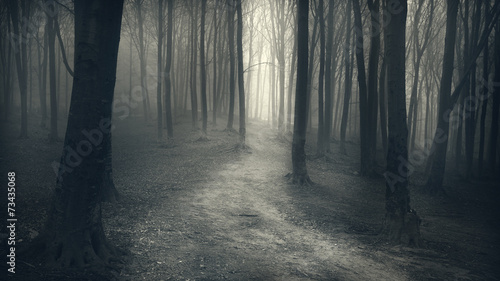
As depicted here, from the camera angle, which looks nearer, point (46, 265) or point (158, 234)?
point (46, 265)

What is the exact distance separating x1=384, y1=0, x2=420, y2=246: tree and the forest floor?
52 centimetres

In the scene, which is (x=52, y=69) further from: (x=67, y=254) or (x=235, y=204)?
(x=67, y=254)

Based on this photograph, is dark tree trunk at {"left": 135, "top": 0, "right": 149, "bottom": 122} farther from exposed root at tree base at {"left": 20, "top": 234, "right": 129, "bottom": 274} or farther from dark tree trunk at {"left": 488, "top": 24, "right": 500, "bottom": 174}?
dark tree trunk at {"left": 488, "top": 24, "right": 500, "bottom": 174}

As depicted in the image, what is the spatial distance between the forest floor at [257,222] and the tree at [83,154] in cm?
29

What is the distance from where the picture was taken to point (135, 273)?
4.30 metres

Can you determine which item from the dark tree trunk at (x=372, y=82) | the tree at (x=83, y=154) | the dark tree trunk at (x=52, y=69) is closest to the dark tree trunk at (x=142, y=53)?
the dark tree trunk at (x=52, y=69)

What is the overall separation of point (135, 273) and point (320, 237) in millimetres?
3706

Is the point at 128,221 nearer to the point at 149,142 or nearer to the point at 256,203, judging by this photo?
the point at 256,203

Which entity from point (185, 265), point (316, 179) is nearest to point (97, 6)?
point (185, 265)

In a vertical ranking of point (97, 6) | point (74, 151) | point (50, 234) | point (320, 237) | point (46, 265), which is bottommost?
point (320, 237)

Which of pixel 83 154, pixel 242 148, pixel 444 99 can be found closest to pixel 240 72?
pixel 242 148

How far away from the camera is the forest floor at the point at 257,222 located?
483 centimetres

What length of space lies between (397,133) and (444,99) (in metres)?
6.63

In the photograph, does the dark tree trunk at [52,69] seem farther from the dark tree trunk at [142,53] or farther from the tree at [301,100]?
the tree at [301,100]
